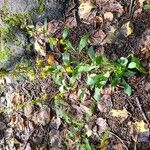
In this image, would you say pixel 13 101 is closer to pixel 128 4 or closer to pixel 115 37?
pixel 115 37

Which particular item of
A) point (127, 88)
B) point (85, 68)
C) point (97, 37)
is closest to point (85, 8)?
point (97, 37)

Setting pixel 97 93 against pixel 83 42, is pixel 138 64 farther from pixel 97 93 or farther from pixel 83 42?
pixel 83 42

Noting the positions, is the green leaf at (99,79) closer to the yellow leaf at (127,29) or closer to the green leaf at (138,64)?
the green leaf at (138,64)

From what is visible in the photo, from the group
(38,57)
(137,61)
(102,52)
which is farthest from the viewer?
(38,57)

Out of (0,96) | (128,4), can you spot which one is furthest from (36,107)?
(128,4)

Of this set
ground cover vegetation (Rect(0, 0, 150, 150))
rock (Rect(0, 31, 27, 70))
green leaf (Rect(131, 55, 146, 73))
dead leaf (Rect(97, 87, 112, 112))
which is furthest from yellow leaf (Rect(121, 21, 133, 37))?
rock (Rect(0, 31, 27, 70))

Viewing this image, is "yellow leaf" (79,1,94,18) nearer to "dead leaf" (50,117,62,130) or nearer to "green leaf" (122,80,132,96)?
"green leaf" (122,80,132,96)

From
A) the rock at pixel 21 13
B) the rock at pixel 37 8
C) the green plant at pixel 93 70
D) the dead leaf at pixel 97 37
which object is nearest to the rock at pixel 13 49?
the rock at pixel 21 13
